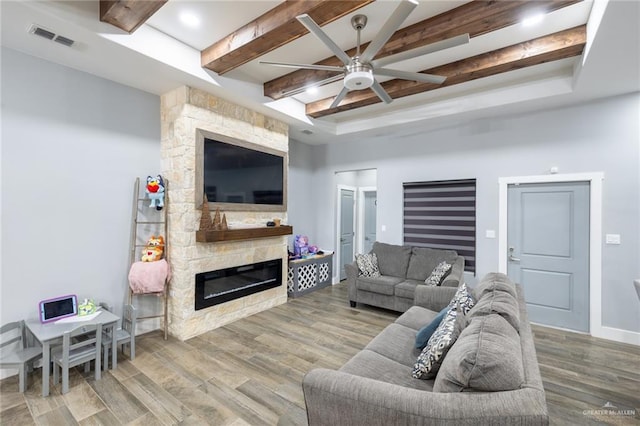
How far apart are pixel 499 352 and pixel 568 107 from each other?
159 inches

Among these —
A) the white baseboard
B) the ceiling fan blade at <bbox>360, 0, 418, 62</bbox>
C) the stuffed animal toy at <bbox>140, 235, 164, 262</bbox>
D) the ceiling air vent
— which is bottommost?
the white baseboard

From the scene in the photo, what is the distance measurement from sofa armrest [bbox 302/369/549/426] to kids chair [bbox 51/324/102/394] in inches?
90.1

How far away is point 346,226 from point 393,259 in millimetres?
1947

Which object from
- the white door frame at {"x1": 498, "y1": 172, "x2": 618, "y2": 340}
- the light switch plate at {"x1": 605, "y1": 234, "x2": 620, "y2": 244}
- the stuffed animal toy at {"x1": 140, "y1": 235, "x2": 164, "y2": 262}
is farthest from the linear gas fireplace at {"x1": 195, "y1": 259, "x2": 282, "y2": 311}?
the light switch plate at {"x1": 605, "y1": 234, "x2": 620, "y2": 244}

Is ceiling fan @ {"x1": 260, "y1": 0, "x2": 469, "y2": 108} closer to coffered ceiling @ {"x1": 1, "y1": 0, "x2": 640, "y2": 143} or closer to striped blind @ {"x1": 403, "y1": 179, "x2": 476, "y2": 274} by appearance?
coffered ceiling @ {"x1": 1, "y1": 0, "x2": 640, "y2": 143}

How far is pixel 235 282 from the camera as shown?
3.99 metres

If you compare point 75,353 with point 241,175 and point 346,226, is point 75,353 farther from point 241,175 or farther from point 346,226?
point 346,226

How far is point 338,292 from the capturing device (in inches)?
214

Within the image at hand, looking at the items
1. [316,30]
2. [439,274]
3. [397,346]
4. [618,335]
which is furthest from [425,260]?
[316,30]

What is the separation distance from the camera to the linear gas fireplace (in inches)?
141

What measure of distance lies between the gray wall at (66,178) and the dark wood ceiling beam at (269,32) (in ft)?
4.14

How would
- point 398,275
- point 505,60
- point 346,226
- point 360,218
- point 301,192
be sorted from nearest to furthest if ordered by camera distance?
point 505,60, point 398,275, point 301,192, point 346,226, point 360,218

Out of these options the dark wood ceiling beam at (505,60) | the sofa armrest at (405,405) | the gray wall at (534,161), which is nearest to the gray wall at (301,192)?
the gray wall at (534,161)

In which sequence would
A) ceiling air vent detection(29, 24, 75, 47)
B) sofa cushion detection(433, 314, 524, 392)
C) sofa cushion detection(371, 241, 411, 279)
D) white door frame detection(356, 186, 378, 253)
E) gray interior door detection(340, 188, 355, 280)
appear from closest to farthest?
sofa cushion detection(433, 314, 524, 392) → ceiling air vent detection(29, 24, 75, 47) → sofa cushion detection(371, 241, 411, 279) → gray interior door detection(340, 188, 355, 280) → white door frame detection(356, 186, 378, 253)
